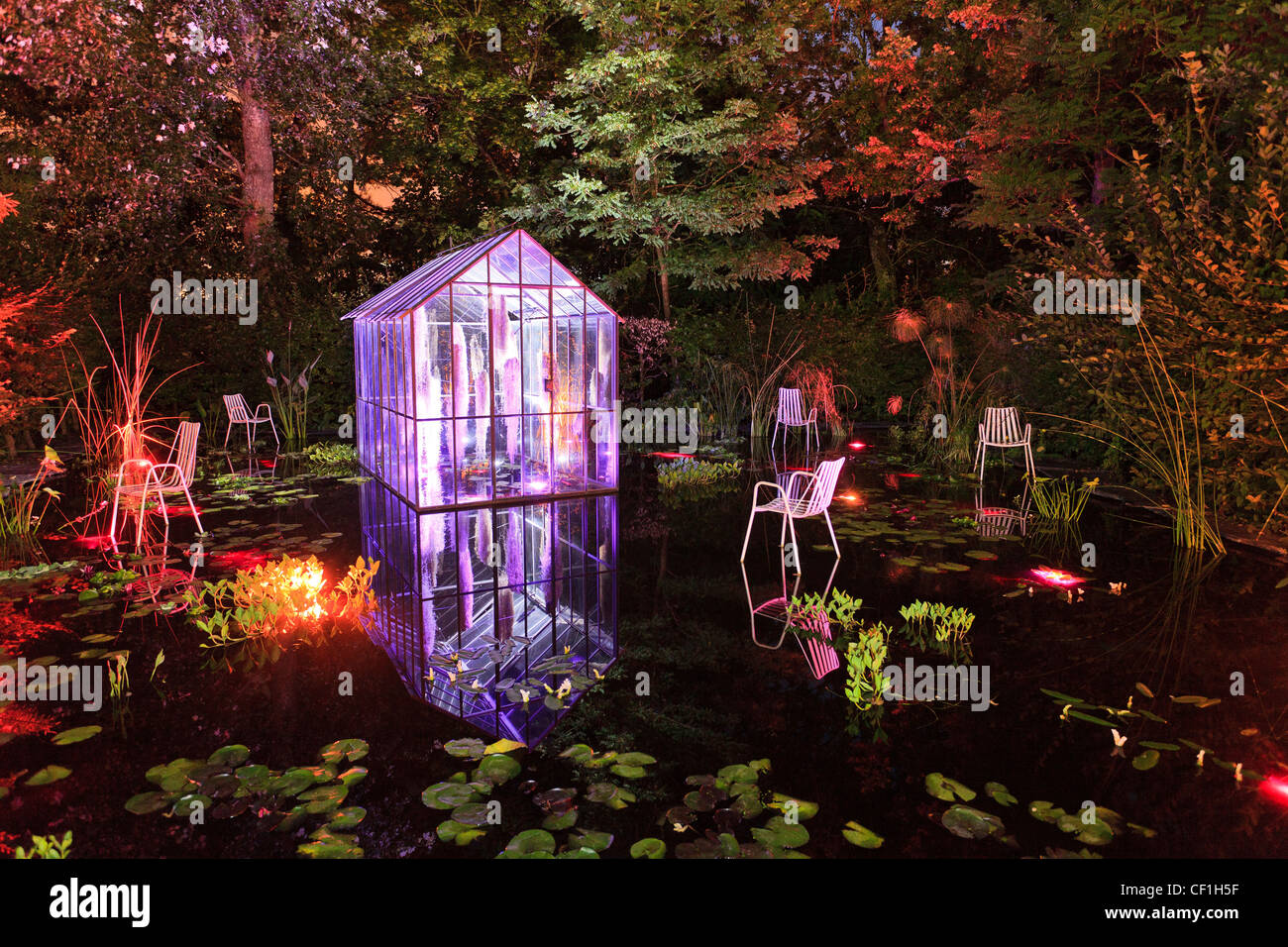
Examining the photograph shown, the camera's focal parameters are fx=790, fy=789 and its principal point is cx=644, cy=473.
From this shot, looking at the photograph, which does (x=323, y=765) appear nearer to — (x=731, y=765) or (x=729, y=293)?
(x=731, y=765)

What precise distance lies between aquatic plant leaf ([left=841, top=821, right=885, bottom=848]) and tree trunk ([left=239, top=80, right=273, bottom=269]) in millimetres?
15462

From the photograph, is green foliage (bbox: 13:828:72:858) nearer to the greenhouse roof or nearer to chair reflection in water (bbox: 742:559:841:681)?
chair reflection in water (bbox: 742:559:841:681)

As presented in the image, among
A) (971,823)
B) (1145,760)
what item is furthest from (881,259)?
(971,823)

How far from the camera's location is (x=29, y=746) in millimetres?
3172

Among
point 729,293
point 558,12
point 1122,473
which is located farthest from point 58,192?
point 1122,473

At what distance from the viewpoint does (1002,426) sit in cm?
896

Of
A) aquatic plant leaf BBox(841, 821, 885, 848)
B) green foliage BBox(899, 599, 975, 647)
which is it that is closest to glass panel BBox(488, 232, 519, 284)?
green foliage BBox(899, 599, 975, 647)

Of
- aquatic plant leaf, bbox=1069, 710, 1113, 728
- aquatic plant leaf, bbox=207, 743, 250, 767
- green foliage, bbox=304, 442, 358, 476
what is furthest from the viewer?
green foliage, bbox=304, 442, 358, 476

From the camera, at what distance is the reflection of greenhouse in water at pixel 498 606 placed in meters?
3.67

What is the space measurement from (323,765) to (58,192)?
595 inches

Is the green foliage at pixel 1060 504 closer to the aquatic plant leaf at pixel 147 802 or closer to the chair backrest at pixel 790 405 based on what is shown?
the chair backrest at pixel 790 405

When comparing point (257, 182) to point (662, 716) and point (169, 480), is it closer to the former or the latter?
point (169, 480)

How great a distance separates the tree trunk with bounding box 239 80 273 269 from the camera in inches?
580

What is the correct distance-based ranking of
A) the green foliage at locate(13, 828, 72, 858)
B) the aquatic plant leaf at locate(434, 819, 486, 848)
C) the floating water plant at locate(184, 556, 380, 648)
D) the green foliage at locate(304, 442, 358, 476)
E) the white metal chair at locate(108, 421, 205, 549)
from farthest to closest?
the green foliage at locate(304, 442, 358, 476), the white metal chair at locate(108, 421, 205, 549), the floating water plant at locate(184, 556, 380, 648), the aquatic plant leaf at locate(434, 819, 486, 848), the green foliage at locate(13, 828, 72, 858)
